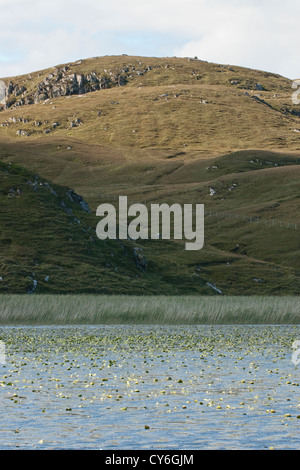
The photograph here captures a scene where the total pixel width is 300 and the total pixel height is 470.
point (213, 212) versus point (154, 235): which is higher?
point (213, 212)

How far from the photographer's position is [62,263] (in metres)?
114

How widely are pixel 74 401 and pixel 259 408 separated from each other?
22.7 feet

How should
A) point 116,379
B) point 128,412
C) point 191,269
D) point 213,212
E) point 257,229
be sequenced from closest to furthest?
point 128,412, point 116,379, point 191,269, point 257,229, point 213,212

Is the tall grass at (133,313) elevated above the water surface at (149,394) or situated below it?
above

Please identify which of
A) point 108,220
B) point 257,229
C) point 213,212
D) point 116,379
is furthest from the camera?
point 213,212

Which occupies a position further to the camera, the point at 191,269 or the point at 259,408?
the point at 191,269

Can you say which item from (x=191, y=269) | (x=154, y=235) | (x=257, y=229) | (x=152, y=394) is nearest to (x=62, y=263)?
(x=191, y=269)

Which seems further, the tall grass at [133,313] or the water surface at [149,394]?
the tall grass at [133,313]

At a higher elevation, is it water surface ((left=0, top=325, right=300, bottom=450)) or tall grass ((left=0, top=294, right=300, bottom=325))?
tall grass ((left=0, top=294, right=300, bottom=325))

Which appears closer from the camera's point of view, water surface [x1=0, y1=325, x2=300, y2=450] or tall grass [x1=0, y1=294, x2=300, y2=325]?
water surface [x1=0, y1=325, x2=300, y2=450]

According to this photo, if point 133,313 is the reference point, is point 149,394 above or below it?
below

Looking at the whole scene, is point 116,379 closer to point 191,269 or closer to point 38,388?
point 38,388

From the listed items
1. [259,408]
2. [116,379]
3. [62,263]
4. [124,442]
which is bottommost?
[124,442]

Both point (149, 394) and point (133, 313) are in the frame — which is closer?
point (149, 394)
